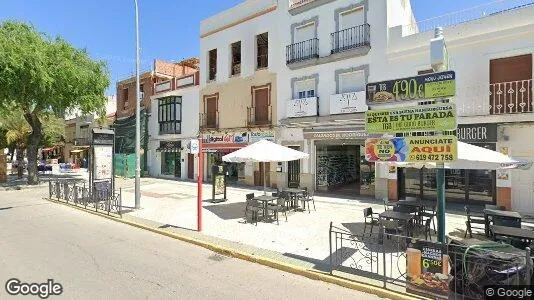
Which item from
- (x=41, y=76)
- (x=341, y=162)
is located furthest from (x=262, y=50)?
(x=41, y=76)

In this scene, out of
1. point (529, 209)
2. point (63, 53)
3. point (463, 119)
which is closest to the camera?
point (529, 209)

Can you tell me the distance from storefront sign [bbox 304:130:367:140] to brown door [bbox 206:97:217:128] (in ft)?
25.9

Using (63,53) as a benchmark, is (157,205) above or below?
below

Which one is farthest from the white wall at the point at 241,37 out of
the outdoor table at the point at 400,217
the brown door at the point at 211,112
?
the outdoor table at the point at 400,217

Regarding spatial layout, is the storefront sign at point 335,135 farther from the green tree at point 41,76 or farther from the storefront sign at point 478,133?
the green tree at point 41,76

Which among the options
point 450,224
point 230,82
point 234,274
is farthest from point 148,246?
point 230,82

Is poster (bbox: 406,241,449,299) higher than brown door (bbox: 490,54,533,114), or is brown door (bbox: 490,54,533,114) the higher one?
brown door (bbox: 490,54,533,114)

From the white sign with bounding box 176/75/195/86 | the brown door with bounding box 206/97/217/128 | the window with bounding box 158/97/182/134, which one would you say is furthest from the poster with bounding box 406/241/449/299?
the window with bounding box 158/97/182/134

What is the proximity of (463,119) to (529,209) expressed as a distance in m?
3.81

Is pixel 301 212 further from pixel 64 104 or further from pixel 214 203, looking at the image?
pixel 64 104

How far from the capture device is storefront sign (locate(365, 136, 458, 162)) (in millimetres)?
5492

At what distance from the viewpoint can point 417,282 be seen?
511 centimetres

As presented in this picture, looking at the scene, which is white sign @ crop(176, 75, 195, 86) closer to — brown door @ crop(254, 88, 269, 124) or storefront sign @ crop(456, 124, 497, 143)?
brown door @ crop(254, 88, 269, 124)

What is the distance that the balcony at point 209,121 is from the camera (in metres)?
22.4
